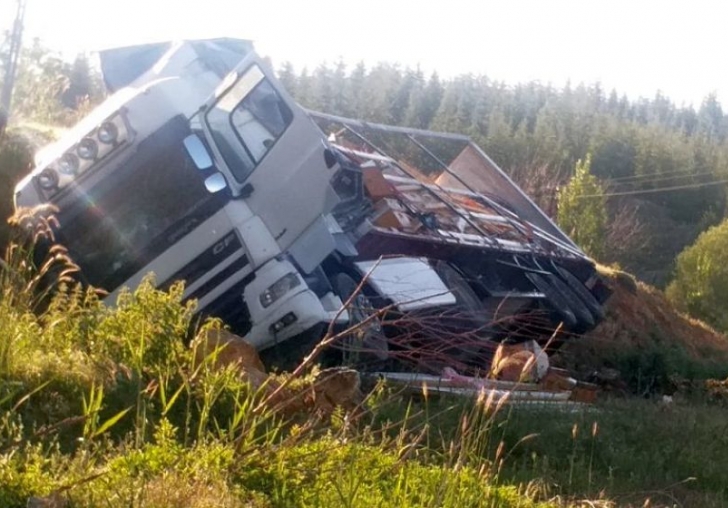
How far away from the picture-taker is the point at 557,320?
13188 mm

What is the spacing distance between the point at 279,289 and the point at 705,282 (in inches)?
1015

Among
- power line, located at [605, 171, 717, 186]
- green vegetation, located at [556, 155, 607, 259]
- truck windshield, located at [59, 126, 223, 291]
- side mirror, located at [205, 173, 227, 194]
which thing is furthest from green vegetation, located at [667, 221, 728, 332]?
power line, located at [605, 171, 717, 186]

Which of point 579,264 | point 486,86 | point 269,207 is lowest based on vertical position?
point 486,86

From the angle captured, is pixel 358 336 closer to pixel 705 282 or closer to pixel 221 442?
pixel 221 442

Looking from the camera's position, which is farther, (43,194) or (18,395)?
(43,194)

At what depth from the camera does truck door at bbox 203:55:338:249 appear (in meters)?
9.48

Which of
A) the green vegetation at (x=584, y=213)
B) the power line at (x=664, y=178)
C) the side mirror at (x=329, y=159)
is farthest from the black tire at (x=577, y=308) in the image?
the power line at (x=664, y=178)

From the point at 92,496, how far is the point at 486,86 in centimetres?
9303

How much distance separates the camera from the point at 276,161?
9.58m

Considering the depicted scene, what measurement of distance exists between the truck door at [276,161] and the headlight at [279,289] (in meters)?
0.32

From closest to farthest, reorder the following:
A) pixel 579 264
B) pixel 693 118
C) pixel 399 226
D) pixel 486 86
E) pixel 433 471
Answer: pixel 433 471, pixel 399 226, pixel 579 264, pixel 486 86, pixel 693 118

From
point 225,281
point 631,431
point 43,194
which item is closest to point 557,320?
point 631,431

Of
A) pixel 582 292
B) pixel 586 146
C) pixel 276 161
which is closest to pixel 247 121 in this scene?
pixel 276 161

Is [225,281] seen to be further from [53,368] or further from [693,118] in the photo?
[693,118]
